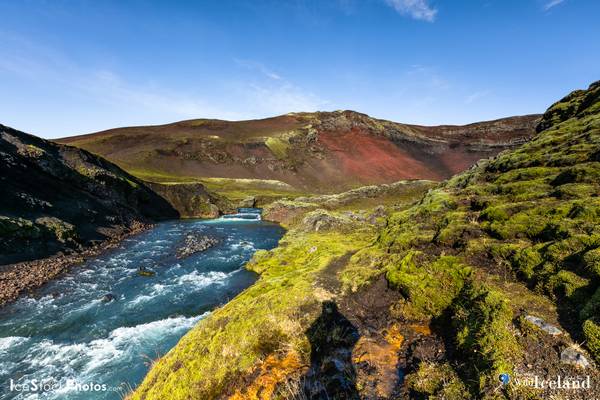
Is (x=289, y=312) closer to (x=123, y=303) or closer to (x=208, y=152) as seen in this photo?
(x=123, y=303)

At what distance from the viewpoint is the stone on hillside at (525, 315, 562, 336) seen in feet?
18.4

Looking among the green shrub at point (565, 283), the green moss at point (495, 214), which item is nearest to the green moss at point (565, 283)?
the green shrub at point (565, 283)

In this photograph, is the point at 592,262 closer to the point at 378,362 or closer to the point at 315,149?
the point at 378,362

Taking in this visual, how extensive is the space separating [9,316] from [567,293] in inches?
897

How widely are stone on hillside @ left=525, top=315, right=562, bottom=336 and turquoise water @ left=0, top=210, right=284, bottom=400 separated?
38.9 ft

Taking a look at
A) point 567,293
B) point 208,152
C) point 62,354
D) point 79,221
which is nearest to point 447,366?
point 567,293

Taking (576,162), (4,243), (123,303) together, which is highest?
(576,162)

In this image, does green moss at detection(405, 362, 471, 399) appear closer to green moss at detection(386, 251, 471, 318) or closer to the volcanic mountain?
green moss at detection(386, 251, 471, 318)

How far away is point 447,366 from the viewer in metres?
5.92

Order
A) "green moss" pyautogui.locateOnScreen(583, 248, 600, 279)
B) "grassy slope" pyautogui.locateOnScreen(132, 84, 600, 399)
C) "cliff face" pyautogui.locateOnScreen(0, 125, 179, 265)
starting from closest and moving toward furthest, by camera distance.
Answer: "grassy slope" pyautogui.locateOnScreen(132, 84, 600, 399), "green moss" pyautogui.locateOnScreen(583, 248, 600, 279), "cliff face" pyautogui.locateOnScreen(0, 125, 179, 265)

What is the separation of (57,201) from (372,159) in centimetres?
9167

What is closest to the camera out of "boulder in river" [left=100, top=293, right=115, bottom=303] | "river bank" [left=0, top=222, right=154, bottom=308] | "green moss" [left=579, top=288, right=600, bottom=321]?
"green moss" [left=579, top=288, right=600, bottom=321]

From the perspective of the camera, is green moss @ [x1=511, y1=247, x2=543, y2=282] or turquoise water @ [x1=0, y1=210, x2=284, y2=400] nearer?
green moss @ [x1=511, y1=247, x2=543, y2=282]

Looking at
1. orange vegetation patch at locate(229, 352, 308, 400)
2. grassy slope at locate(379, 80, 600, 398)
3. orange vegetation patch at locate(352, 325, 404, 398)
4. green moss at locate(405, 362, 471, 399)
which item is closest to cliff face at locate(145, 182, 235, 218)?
grassy slope at locate(379, 80, 600, 398)
